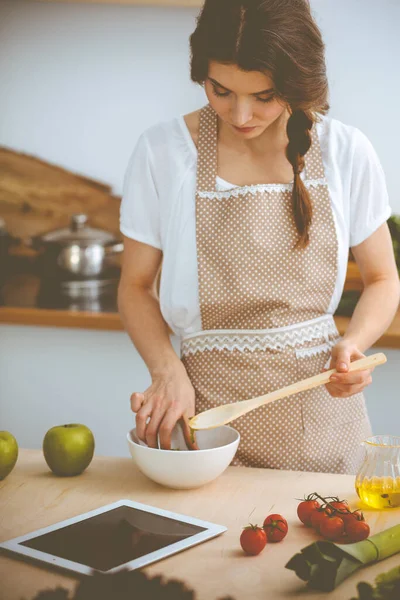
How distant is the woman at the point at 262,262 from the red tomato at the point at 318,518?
17.2 inches

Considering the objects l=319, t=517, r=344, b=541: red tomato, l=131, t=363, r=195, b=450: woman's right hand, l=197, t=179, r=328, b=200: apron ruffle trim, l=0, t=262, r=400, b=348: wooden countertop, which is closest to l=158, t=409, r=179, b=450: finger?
l=131, t=363, r=195, b=450: woman's right hand

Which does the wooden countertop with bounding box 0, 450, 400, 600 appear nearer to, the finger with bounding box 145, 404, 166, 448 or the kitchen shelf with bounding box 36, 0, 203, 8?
the finger with bounding box 145, 404, 166, 448

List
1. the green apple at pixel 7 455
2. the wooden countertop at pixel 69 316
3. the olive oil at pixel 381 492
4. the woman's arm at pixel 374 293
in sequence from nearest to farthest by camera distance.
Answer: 1. the olive oil at pixel 381 492
2. the green apple at pixel 7 455
3. the woman's arm at pixel 374 293
4. the wooden countertop at pixel 69 316

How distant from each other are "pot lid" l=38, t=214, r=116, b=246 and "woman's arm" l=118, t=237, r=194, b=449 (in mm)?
1095

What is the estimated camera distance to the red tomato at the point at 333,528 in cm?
100

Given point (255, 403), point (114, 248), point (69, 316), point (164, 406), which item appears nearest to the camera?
point (255, 403)

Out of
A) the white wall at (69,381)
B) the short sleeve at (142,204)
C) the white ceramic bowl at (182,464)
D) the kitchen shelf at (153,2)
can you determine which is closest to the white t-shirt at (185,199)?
the short sleeve at (142,204)

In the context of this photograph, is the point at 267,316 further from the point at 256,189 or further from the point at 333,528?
the point at 333,528

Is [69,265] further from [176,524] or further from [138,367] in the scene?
[176,524]

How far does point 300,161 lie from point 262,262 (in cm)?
21

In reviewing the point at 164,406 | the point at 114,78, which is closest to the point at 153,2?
the point at 114,78

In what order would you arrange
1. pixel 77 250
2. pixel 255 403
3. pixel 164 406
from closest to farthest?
1. pixel 255 403
2. pixel 164 406
3. pixel 77 250

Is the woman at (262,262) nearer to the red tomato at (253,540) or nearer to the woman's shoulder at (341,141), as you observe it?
the woman's shoulder at (341,141)

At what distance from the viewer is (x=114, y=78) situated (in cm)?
280
